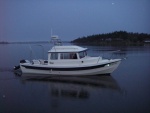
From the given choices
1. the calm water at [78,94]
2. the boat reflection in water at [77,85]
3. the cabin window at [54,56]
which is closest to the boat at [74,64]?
the cabin window at [54,56]

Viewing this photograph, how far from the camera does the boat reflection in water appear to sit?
12.7 metres

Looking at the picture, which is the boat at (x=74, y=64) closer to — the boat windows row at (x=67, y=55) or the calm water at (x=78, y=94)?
the boat windows row at (x=67, y=55)

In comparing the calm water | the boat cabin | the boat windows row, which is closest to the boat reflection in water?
the calm water

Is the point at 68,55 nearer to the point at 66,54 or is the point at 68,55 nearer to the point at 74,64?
the point at 66,54

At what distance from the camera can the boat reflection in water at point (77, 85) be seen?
12.7 metres

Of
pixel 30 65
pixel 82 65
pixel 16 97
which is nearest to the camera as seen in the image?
pixel 16 97

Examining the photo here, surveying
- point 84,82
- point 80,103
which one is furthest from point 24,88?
point 80,103

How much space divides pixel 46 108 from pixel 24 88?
4460 millimetres

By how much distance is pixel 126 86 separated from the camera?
14.0m

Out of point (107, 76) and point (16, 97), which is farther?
point (107, 76)

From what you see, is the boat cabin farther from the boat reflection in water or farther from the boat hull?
the boat reflection in water

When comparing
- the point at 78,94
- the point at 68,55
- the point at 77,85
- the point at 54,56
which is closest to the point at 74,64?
the point at 68,55

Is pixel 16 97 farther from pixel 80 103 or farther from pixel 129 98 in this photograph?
pixel 129 98

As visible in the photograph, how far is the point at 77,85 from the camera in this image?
48.4 feet
